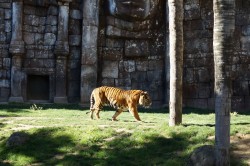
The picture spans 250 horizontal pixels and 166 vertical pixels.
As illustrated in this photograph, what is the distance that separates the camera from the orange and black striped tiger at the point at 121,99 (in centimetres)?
1073

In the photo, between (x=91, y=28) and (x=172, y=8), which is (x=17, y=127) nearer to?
(x=172, y=8)

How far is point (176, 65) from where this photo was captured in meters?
9.32

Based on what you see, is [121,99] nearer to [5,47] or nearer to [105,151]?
[105,151]

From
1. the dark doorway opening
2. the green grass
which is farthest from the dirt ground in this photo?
the dark doorway opening

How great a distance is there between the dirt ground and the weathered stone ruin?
9.12 metres

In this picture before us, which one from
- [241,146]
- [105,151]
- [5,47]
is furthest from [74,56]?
[241,146]

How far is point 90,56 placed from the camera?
56.5 feet

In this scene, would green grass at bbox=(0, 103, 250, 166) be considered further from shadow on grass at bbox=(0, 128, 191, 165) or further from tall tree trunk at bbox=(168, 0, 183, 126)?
tall tree trunk at bbox=(168, 0, 183, 126)

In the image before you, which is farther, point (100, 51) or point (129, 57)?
point (129, 57)

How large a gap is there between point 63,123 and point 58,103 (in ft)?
21.5

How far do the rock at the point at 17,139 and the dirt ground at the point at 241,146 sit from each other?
14.1ft

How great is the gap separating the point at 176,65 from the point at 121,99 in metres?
2.24

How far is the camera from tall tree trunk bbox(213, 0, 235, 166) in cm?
659

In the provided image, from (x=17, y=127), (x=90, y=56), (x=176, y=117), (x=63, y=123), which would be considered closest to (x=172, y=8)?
(x=176, y=117)
